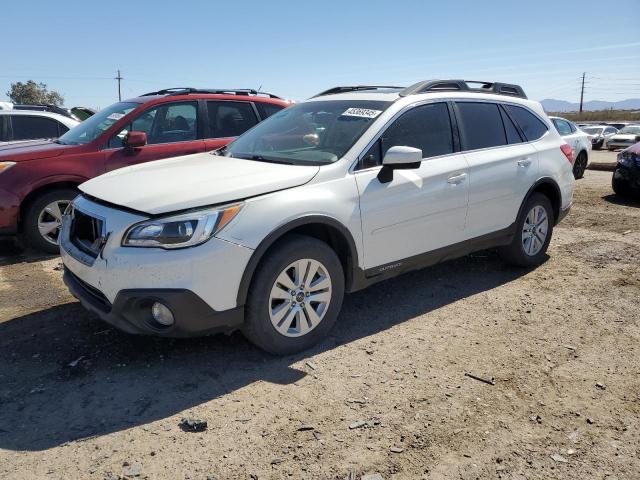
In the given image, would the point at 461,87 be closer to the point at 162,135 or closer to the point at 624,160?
the point at 162,135

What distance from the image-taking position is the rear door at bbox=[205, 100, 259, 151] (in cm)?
696

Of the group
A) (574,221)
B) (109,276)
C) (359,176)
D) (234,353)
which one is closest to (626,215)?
(574,221)

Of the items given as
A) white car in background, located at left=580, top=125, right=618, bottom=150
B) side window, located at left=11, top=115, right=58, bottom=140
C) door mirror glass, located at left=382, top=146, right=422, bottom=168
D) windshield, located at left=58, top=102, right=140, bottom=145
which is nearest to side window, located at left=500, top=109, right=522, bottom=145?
door mirror glass, located at left=382, top=146, right=422, bottom=168

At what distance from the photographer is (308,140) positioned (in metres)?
4.30

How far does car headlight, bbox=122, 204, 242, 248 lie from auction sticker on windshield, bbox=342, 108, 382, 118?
1605 mm

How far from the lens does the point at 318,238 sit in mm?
3832

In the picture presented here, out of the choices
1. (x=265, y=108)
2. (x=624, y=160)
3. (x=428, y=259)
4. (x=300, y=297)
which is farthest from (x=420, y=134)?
(x=624, y=160)

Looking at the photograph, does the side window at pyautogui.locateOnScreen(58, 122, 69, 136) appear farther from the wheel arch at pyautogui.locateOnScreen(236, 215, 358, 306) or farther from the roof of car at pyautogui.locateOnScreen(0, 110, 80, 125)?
the wheel arch at pyautogui.locateOnScreen(236, 215, 358, 306)

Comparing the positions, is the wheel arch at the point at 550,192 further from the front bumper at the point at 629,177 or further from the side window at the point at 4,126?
the side window at the point at 4,126

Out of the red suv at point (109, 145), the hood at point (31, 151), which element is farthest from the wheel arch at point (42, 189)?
the hood at point (31, 151)

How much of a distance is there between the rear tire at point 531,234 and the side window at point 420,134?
1292 mm

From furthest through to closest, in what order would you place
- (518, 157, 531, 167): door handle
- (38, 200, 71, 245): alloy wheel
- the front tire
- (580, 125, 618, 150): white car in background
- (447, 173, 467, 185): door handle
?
(580, 125, 618, 150): white car in background → (38, 200, 71, 245): alloy wheel → (518, 157, 531, 167): door handle → (447, 173, 467, 185): door handle → the front tire

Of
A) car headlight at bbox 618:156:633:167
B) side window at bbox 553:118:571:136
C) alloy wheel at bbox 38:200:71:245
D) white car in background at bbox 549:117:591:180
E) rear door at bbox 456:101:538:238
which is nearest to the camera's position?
rear door at bbox 456:101:538:238

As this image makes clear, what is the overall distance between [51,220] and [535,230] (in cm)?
527
